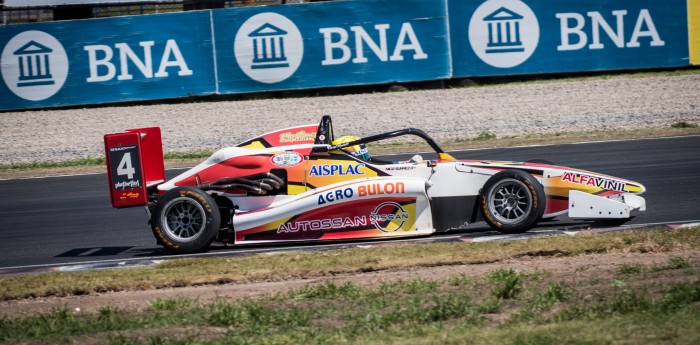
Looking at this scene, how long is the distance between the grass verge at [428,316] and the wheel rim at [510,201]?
5.80 feet

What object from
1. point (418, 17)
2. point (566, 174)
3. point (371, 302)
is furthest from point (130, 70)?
point (371, 302)

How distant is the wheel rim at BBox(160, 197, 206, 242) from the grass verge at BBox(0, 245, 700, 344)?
2.26 m

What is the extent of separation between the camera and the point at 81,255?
1037cm

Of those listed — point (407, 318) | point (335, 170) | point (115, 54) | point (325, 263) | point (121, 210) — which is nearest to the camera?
point (407, 318)

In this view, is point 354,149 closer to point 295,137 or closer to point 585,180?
point 295,137

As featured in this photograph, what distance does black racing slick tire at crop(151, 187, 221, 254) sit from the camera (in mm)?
9953

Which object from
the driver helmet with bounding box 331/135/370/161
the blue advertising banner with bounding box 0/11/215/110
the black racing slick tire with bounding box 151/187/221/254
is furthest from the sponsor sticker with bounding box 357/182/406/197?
the blue advertising banner with bounding box 0/11/215/110

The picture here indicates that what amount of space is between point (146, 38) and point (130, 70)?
0.83 meters

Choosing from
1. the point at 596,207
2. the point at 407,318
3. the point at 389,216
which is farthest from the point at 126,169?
the point at 596,207

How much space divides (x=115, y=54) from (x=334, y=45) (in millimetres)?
4999

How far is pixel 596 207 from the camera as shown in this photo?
9578 millimetres

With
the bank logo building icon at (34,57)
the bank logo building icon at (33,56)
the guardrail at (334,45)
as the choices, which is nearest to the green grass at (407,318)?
the guardrail at (334,45)

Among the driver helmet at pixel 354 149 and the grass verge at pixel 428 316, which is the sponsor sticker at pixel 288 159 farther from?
the grass verge at pixel 428 316

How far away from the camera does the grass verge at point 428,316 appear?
245 inches
